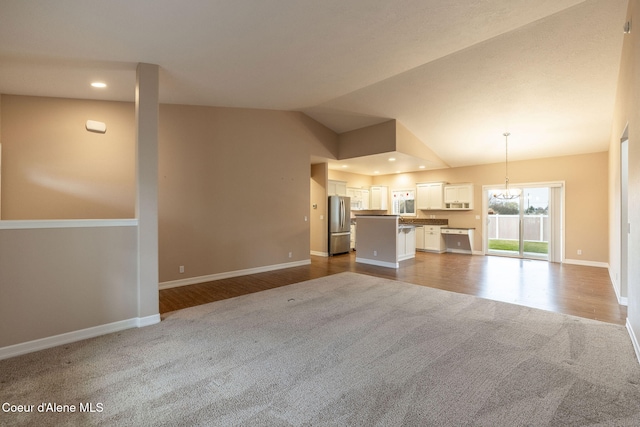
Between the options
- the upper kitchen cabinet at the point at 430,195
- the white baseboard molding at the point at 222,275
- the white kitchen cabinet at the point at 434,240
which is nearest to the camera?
the white baseboard molding at the point at 222,275

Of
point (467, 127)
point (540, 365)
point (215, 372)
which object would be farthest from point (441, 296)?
point (467, 127)

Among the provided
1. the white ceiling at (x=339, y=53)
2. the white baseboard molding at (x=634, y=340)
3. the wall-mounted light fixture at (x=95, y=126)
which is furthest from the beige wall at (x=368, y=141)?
the wall-mounted light fixture at (x=95, y=126)

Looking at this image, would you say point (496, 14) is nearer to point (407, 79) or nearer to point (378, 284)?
point (407, 79)

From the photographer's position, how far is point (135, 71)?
11.2ft

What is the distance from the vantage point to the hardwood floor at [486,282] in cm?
393

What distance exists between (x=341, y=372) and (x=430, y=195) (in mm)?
8146

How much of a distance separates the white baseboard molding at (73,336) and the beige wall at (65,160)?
205cm

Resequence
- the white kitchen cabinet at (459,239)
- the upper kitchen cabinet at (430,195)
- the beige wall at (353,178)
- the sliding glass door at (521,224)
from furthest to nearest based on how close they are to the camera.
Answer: the beige wall at (353,178), the upper kitchen cabinet at (430,195), the white kitchen cabinet at (459,239), the sliding glass door at (521,224)

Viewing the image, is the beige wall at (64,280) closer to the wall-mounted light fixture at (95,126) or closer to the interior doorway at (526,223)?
the wall-mounted light fixture at (95,126)

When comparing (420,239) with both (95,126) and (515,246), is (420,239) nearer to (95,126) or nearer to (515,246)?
(515,246)

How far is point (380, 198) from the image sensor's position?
34.1ft

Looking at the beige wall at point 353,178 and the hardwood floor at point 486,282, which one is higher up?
the beige wall at point 353,178

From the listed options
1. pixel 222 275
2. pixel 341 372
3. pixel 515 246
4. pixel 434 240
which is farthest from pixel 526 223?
pixel 222 275

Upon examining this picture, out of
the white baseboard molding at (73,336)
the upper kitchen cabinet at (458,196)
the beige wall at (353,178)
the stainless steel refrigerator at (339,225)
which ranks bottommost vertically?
the white baseboard molding at (73,336)
